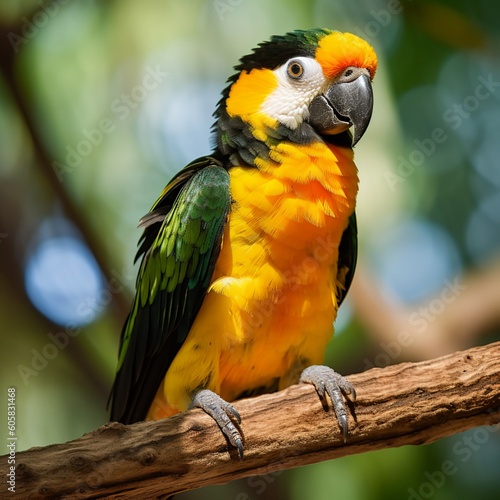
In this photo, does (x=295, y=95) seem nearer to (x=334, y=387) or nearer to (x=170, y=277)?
(x=170, y=277)

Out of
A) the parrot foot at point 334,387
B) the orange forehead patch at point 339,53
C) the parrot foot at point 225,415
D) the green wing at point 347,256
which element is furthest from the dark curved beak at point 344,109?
the parrot foot at point 225,415

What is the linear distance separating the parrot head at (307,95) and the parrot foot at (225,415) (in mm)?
1520

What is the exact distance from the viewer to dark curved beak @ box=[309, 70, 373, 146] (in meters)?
3.87

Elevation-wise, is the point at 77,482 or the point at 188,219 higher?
the point at 188,219

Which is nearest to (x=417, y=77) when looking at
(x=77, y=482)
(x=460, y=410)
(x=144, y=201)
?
(x=144, y=201)

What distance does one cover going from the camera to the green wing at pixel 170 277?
11.8 ft

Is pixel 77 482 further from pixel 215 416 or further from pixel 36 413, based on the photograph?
pixel 36 413

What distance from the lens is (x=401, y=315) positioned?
18.5 ft

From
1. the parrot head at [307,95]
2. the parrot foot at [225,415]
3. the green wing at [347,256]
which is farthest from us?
the green wing at [347,256]

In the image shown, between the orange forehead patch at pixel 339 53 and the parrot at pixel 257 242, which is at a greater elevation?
the orange forehead patch at pixel 339 53

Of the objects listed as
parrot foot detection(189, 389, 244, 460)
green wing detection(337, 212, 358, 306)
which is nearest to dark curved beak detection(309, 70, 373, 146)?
green wing detection(337, 212, 358, 306)

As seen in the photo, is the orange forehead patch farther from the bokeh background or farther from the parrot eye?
the bokeh background

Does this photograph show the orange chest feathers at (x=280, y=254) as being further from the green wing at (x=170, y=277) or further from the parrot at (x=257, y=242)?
the green wing at (x=170, y=277)

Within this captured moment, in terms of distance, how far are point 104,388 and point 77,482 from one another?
3.02 metres
